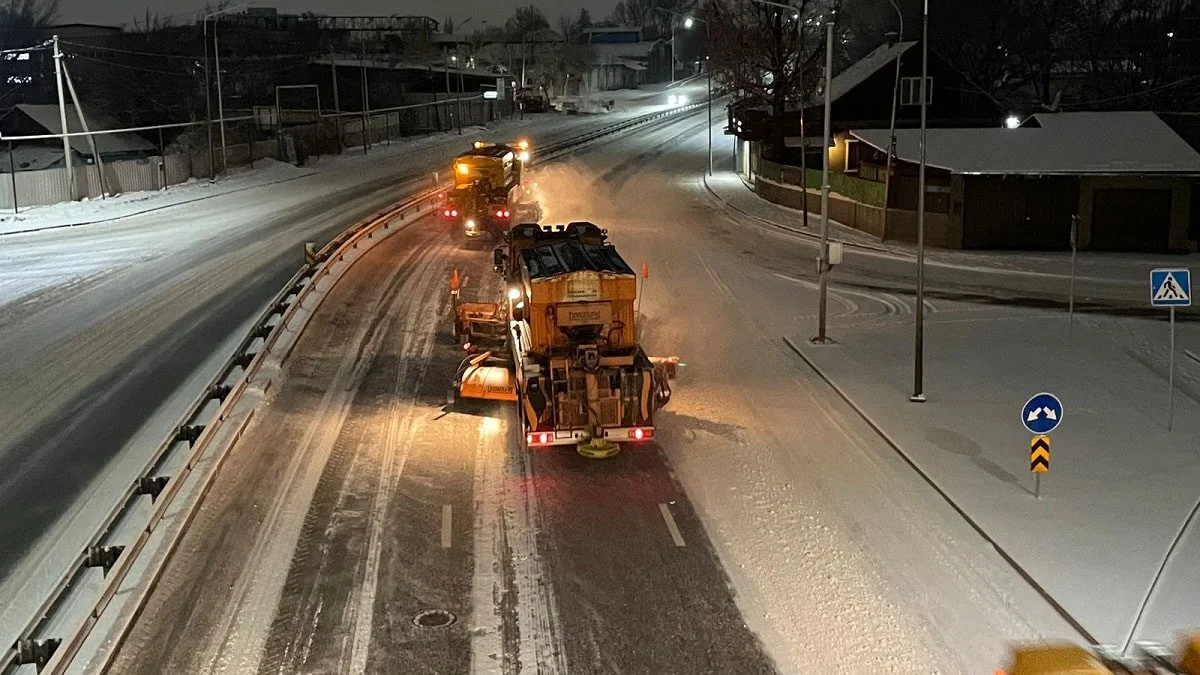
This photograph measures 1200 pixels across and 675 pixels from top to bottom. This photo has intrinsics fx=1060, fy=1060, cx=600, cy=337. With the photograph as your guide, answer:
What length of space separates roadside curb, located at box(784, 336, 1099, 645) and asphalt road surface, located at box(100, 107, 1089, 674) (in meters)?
0.16

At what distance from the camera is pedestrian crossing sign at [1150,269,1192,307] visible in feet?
62.9

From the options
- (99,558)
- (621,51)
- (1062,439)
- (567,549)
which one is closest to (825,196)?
(1062,439)

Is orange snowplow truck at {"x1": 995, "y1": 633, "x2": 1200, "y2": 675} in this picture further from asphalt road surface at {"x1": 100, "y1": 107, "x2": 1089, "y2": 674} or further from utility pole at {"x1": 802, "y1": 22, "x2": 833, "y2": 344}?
utility pole at {"x1": 802, "y1": 22, "x2": 833, "y2": 344}

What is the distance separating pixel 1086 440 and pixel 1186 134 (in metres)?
41.7

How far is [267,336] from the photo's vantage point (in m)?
25.6

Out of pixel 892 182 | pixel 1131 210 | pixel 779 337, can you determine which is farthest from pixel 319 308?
pixel 1131 210

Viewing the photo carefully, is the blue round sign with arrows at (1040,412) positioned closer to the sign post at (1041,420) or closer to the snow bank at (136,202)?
the sign post at (1041,420)

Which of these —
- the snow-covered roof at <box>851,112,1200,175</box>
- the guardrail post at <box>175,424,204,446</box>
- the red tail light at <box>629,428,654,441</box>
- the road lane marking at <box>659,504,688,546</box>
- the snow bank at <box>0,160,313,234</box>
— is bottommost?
the road lane marking at <box>659,504,688,546</box>

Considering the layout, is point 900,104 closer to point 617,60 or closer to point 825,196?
point 825,196

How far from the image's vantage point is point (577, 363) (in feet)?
59.9

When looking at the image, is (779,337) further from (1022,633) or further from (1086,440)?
(1022,633)

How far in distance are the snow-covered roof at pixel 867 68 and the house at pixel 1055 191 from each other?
1563 cm

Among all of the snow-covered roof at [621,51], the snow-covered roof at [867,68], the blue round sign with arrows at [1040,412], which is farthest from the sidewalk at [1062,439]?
the snow-covered roof at [621,51]

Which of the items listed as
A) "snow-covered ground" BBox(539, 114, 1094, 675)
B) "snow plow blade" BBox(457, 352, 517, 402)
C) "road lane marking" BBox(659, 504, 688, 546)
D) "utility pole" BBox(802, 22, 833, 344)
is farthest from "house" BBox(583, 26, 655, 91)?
"road lane marking" BBox(659, 504, 688, 546)
